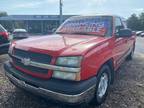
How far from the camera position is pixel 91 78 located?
138 inches

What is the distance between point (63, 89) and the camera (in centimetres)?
320

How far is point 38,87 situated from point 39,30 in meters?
47.4

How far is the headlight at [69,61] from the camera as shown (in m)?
3.30

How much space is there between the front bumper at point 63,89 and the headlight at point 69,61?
0.27 m

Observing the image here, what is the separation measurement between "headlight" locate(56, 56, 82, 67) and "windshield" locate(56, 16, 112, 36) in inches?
62.4

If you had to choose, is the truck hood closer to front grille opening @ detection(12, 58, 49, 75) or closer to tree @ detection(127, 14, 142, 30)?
front grille opening @ detection(12, 58, 49, 75)

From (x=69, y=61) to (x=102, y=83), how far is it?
113cm

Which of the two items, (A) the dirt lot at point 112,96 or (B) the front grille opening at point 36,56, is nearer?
(B) the front grille opening at point 36,56

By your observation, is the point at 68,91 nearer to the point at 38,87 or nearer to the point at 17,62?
the point at 38,87

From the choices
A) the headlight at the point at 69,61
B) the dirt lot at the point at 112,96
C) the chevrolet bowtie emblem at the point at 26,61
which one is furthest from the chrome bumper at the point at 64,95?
the dirt lot at the point at 112,96

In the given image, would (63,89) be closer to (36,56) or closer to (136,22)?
(36,56)

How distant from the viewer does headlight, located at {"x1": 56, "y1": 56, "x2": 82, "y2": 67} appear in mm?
3297

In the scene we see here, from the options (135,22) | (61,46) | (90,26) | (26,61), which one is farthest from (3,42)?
(135,22)

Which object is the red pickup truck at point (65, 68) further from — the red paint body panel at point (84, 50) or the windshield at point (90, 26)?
the windshield at point (90, 26)
